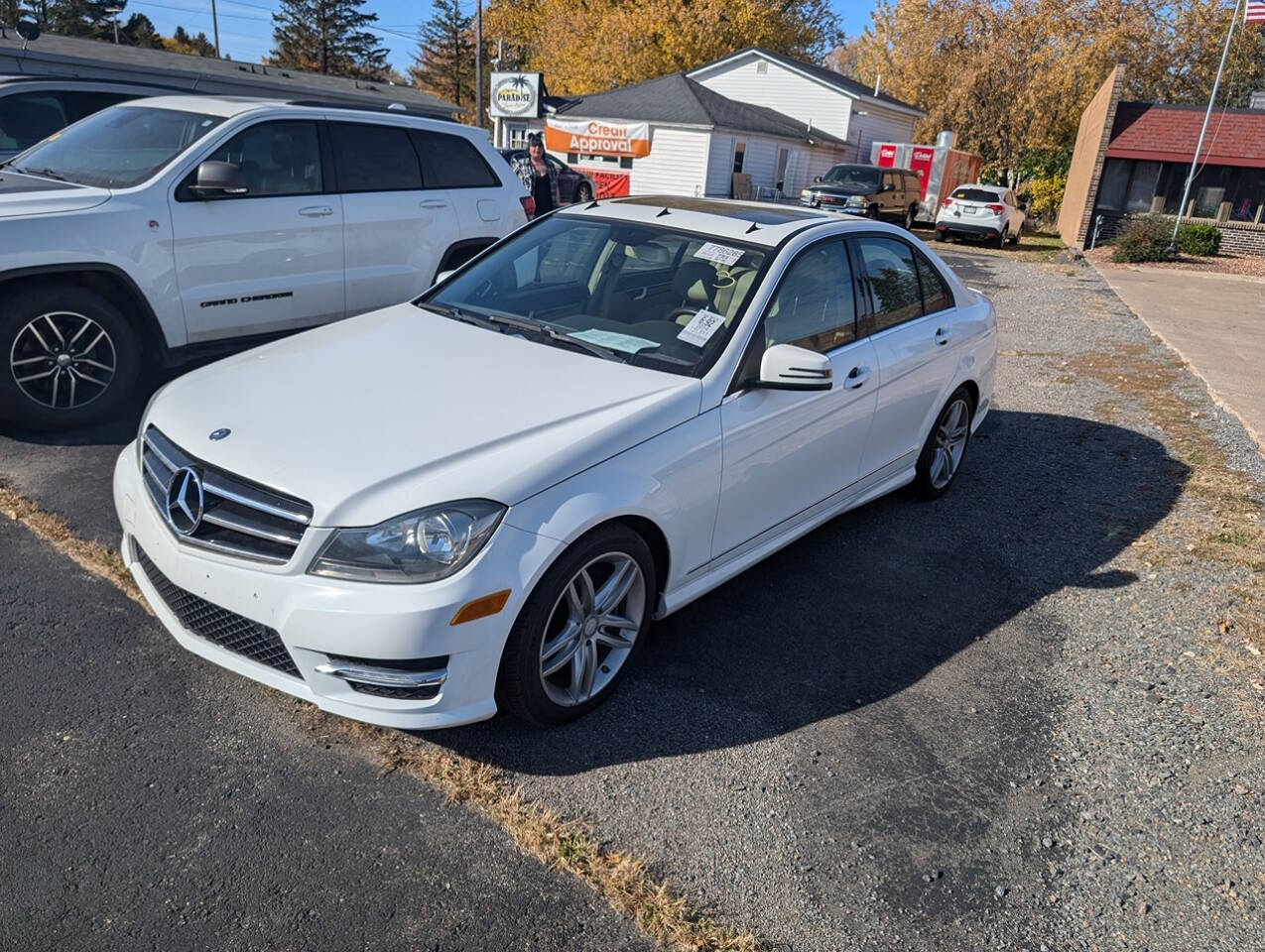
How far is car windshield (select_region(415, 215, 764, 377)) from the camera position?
3717mm

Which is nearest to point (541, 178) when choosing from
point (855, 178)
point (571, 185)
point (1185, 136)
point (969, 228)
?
point (571, 185)

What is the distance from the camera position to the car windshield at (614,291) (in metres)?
3.72

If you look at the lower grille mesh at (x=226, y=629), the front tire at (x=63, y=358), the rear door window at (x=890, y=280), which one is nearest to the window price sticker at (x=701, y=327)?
the rear door window at (x=890, y=280)

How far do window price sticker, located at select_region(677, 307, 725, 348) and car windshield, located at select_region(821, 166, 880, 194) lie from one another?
23.7 m

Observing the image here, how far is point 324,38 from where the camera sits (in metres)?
69.1

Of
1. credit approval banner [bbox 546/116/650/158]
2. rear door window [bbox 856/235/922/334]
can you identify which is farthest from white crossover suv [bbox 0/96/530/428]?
credit approval banner [bbox 546/116/650/158]

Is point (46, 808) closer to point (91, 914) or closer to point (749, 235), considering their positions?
point (91, 914)

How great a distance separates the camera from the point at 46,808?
2.70 metres

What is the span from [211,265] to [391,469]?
→ 3.70 metres

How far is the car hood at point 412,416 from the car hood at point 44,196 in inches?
88.4

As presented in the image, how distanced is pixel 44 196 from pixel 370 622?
4.17 metres

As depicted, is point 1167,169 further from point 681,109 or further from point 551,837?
point 551,837

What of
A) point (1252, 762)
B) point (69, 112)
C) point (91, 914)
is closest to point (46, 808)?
point (91, 914)

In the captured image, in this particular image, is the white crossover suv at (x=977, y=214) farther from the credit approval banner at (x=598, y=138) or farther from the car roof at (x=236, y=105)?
the car roof at (x=236, y=105)
